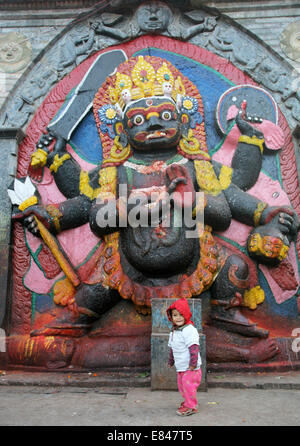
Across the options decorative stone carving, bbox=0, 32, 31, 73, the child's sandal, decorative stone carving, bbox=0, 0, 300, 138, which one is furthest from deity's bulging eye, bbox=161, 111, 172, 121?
the child's sandal

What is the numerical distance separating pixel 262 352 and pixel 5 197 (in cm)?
406

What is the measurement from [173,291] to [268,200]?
1.94 meters

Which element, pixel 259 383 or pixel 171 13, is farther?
pixel 171 13

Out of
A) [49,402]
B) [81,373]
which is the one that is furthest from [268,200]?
[49,402]

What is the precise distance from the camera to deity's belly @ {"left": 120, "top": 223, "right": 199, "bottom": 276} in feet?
16.4

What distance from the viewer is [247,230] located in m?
5.65

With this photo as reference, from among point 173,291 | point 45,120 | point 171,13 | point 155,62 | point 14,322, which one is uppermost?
point 171,13

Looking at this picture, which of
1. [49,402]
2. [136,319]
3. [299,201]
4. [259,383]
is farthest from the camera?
[299,201]

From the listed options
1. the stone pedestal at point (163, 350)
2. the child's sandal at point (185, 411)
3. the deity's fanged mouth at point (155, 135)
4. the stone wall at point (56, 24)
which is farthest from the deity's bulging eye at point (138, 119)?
the child's sandal at point (185, 411)

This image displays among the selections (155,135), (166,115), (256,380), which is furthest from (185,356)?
(166,115)

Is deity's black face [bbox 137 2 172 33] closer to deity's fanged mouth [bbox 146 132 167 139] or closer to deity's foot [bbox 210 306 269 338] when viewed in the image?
deity's fanged mouth [bbox 146 132 167 139]

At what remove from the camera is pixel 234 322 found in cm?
505

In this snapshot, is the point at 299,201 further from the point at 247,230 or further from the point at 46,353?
the point at 46,353

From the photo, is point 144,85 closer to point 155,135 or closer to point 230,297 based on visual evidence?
point 155,135
